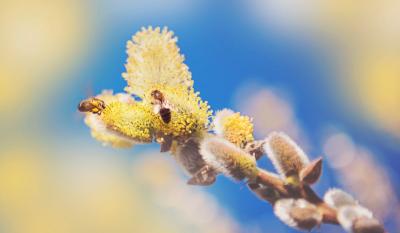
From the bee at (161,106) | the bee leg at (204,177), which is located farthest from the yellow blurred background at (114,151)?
the bee at (161,106)

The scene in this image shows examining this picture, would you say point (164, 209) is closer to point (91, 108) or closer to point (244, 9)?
point (91, 108)

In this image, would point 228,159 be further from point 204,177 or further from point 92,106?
point 92,106

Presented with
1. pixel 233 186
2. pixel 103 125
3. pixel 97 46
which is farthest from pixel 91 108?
pixel 233 186

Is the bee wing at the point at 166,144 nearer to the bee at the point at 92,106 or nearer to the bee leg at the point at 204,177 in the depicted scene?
the bee leg at the point at 204,177

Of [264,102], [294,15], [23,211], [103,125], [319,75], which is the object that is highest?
[294,15]

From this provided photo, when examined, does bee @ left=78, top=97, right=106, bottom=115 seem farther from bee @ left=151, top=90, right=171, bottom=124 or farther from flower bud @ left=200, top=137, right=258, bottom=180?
flower bud @ left=200, top=137, right=258, bottom=180
